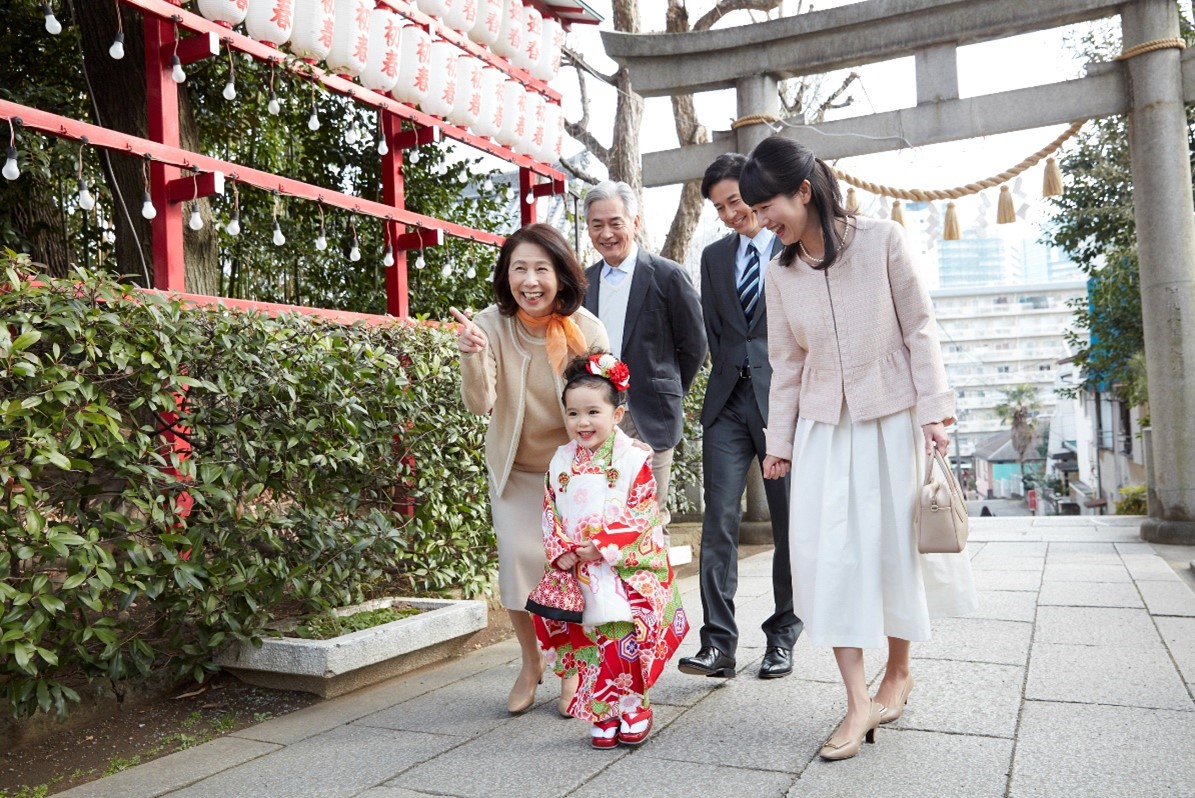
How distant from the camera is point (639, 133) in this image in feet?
45.2

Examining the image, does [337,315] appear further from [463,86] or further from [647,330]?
[463,86]

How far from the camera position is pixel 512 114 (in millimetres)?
9531

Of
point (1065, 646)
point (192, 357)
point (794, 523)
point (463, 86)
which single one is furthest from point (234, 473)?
point (463, 86)

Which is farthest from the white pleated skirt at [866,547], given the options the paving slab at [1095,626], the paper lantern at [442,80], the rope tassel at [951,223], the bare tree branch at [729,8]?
the bare tree branch at [729,8]

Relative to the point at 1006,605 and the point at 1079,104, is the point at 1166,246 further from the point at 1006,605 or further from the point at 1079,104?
the point at 1006,605

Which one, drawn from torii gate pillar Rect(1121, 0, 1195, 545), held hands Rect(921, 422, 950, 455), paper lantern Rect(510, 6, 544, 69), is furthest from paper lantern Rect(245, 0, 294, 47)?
torii gate pillar Rect(1121, 0, 1195, 545)

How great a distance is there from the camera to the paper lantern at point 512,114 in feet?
30.9

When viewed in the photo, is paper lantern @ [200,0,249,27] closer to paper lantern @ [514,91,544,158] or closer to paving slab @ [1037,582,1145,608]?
paper lantern @ [514,91,544,158]

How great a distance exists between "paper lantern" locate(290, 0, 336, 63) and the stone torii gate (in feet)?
10.2

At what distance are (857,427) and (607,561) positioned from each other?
884 mm

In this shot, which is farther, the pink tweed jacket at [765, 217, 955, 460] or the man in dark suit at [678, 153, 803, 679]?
the man in dark suit at [678, 153, 803, 679]

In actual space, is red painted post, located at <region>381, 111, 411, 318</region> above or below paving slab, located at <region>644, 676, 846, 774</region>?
above

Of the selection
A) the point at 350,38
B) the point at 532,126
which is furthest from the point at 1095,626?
the point at 532,126

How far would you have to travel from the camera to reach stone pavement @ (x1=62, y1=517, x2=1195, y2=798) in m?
2.53
